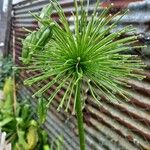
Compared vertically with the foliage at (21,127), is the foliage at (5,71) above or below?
above

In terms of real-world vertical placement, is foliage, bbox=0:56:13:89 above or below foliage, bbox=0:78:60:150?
above

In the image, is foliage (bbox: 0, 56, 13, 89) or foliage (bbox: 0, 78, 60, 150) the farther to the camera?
foliage (bbox: 0, 56, 13, 89)

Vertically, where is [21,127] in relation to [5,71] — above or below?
below

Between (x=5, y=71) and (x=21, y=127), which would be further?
(x=5, y=71)

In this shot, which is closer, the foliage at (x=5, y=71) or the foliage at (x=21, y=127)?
the foliage at (x=21, y=127)

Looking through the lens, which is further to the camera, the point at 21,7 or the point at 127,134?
the point at 21,7

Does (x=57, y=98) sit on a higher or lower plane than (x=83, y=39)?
lower

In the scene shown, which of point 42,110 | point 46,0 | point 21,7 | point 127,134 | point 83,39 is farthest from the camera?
point 21,7

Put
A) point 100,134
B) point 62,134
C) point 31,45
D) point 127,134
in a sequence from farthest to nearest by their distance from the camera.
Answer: point 62,134, point 100,134, point 127,134, point 31,45

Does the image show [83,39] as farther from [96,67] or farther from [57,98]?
[57,98]

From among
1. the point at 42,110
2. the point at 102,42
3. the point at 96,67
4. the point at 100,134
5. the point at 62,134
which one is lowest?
the point at 62,134

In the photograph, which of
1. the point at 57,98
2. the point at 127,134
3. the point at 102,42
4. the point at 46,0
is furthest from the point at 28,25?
the point at 102,42
